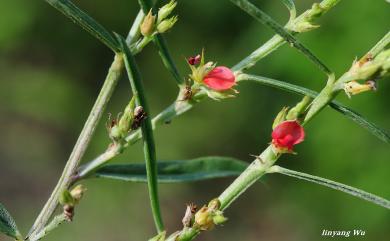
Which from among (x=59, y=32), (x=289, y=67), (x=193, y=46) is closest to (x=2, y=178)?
(x=59, y=32)

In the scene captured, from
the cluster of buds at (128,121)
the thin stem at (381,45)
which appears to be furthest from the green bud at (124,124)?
the thin stem at (381,45)

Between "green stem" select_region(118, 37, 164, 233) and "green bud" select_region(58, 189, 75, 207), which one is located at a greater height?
"green stem" select_region(118, 37, 164, 233)

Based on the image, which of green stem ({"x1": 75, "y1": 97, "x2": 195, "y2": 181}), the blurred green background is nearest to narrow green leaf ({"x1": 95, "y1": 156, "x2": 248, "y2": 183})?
green stem ({"x1": 75, "y1": 97, "x2": 195, "y2": 181})

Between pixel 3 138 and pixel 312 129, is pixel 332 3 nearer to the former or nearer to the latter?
pixel 312 129

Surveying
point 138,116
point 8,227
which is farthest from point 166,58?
A: point 8,227

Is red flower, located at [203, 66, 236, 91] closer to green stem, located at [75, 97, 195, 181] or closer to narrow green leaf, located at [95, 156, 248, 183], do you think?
green stem, located at [75, 97, 195, 181]

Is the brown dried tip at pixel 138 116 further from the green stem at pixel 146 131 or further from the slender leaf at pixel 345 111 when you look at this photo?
the slender leaf at pixel 345 111
